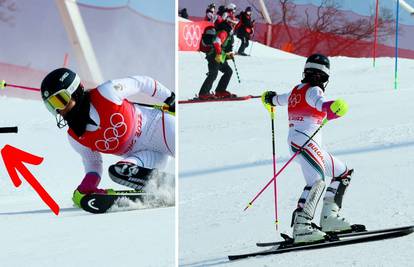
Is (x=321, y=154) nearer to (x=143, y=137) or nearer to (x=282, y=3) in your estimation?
(x=143, y=137)

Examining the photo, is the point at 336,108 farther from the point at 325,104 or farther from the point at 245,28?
the point at 245,28

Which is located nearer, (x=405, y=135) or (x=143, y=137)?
(x=143, y=137)

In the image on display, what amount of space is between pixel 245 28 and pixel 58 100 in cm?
848

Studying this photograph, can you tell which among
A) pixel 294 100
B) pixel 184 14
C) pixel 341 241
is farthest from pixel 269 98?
pixel 184 14

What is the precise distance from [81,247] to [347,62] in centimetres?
866

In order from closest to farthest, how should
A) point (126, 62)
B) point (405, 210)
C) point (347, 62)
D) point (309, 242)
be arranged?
point (309, 242), point (405, 210), point (126, 62), point (347, 62)

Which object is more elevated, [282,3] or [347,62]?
[282,3]

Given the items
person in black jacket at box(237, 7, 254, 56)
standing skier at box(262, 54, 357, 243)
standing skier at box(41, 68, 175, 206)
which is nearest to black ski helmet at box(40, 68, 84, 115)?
standing skier at box(41, 68, 175, 206)

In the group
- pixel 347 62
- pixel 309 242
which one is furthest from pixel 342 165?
pixel 347 62

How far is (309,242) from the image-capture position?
10.3ft

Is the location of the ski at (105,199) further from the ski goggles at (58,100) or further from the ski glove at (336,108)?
the ski glove at (336,108)

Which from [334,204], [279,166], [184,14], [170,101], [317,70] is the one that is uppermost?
[317,70]

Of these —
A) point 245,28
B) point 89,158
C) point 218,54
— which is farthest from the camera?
point 245,28

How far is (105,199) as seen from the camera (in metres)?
4.00
